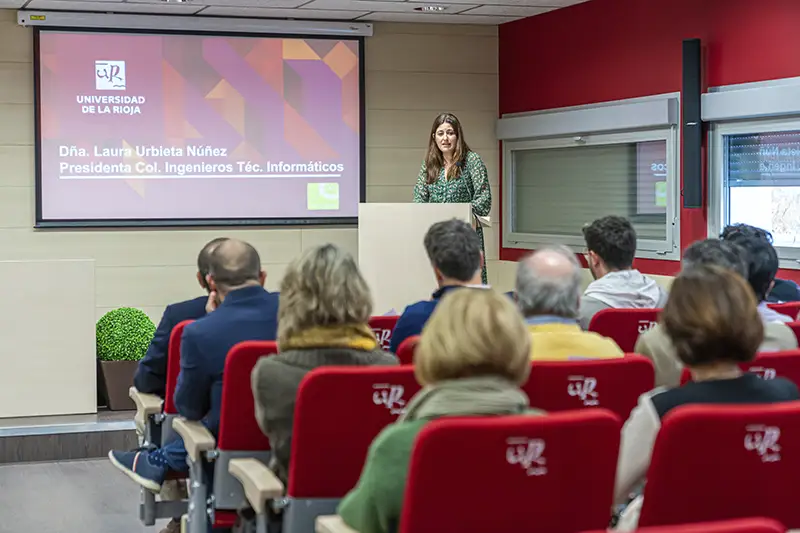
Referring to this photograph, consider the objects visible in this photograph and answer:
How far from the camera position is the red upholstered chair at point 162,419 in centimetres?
411

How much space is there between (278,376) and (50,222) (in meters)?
6.09

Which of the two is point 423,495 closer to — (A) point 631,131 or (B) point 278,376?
(B) point 278,376

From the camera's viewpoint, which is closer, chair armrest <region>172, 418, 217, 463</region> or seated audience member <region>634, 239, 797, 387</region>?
seated audience member <region>634, 239, 797, 387</region>

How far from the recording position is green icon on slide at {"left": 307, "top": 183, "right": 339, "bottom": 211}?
9211mm

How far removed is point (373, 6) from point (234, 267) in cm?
515

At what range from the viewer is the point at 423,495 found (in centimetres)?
202

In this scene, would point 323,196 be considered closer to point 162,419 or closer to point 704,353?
point 162,419

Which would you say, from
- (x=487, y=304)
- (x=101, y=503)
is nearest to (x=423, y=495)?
(x=487, y=304)

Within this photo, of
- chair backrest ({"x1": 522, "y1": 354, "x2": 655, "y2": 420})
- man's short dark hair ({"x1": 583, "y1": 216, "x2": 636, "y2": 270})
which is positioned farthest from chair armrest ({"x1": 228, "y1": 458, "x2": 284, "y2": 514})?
man's short dark hair ({"x1": 583, "y1": 216, "x2": 636, "y2": 270})

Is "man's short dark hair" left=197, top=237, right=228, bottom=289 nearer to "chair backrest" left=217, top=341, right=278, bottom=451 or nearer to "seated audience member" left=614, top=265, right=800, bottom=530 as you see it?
"chair backrest" left=217, top=341, right=278, bottom=451

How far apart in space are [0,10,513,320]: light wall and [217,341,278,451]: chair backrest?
5242 millimetres

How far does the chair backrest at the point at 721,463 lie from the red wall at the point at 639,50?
4.86 meters

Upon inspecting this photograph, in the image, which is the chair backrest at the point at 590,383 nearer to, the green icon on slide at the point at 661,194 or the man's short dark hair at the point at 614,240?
the man's short dark hair at the point at 614,240

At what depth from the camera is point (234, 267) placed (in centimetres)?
381
